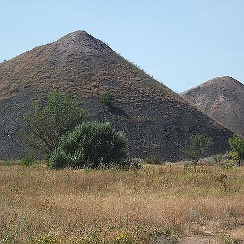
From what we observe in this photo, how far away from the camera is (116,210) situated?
8.30 metres

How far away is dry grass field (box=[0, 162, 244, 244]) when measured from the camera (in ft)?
21.9

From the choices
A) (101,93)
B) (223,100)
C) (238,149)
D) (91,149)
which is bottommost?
(238,149)

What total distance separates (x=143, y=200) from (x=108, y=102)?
48096 millimetres

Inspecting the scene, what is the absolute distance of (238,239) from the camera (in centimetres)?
680

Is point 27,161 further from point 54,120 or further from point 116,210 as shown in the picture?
point 116,210

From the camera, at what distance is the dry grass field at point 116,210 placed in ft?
21.9

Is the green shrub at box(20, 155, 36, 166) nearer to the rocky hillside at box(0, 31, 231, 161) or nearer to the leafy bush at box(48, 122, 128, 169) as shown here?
the leafy bush at box(48, 122, 128, 169)

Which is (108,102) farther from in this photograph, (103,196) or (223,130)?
(103,196)

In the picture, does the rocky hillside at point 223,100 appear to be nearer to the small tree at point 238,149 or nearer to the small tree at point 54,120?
the small tree at point 238,149

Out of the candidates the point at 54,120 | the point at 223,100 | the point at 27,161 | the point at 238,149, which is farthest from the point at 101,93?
the point at 223,100

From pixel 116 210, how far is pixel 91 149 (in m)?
11.0

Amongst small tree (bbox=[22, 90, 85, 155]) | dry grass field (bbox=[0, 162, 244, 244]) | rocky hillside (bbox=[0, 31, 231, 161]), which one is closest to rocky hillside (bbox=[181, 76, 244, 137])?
rocky hillside (bbox=[0, 31, 231, 161])

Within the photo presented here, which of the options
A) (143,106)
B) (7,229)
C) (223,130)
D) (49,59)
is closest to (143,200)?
(7,229)

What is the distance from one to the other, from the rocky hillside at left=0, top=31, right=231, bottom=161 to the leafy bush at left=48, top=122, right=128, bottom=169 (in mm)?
27505
